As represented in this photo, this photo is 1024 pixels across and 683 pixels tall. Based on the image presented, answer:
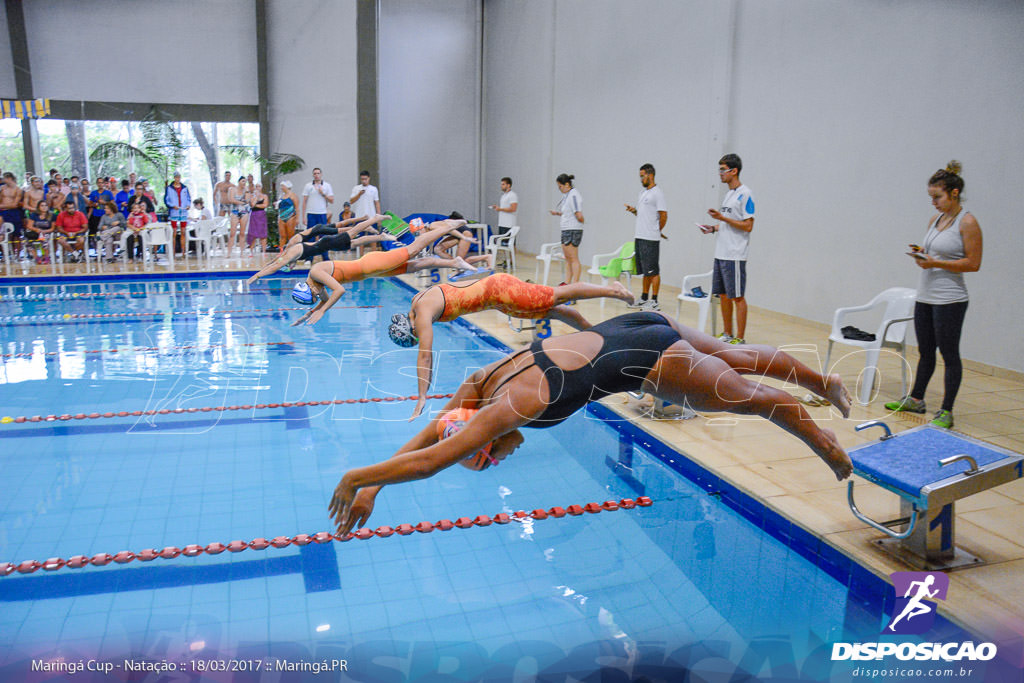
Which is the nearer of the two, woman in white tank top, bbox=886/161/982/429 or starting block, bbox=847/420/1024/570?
starting block, bbox=847/420/1024/570

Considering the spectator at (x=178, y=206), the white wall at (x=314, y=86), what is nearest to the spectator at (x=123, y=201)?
the spectator at (x=178, y=206)

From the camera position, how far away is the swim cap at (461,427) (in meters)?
2.45

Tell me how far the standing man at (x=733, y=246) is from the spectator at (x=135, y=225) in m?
9.93

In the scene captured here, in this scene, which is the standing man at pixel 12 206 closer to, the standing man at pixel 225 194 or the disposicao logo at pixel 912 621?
the standing man at pixel 225 194

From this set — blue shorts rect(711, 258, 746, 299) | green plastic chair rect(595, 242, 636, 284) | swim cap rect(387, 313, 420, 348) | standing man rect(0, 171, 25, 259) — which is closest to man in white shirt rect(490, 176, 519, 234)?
green plastic chair rect(595, 242, 636, 284)

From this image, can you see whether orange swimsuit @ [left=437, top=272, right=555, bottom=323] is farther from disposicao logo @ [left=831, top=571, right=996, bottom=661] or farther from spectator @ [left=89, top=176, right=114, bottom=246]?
spectator @ [left=89, top=176, right=114, bottom=246]

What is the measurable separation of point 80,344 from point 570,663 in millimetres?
6682

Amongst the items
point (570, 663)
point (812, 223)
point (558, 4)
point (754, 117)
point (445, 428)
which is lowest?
point (570, 663)

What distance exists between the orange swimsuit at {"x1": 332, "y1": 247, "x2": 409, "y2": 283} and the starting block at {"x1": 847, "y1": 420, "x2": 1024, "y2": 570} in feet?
13.8

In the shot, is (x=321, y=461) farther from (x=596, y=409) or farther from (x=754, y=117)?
(x=754, y=117)

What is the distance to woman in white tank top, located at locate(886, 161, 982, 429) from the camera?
4281 millimetres

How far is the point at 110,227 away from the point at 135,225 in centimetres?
50

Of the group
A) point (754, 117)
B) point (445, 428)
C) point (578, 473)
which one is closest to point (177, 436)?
point (578, 473)

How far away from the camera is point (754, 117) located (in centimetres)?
833
